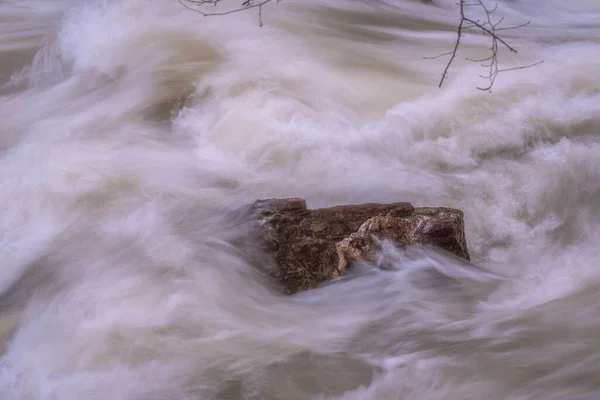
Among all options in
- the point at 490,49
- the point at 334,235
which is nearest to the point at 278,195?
the point at 334,235

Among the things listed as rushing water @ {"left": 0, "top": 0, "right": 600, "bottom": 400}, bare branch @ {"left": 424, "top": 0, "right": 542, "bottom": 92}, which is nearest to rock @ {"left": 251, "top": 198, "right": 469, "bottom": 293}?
rushing water @ {"left": 0, "top": 0, "right": 600, "bottom": 400}

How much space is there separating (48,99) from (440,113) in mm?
3198

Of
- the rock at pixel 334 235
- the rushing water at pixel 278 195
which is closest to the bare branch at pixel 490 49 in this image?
the rushing water at pixel 278 195

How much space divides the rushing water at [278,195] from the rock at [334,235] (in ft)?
0.27

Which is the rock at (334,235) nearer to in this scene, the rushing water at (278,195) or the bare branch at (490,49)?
the rushing water at (278,195)

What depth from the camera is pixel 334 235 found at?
11.3ft

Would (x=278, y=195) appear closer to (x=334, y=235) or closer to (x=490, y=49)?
(x=334, y=235)

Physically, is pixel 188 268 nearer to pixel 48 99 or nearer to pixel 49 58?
pixel 48 99

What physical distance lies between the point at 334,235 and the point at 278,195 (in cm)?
94

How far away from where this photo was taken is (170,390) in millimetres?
2695

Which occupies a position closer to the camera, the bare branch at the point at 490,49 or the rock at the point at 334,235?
the bare branch at the point at 490,49

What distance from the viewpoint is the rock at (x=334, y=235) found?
337cm

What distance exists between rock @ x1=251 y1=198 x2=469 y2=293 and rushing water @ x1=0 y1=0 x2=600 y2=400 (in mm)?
82

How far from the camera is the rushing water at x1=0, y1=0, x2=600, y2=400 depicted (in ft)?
9.17
